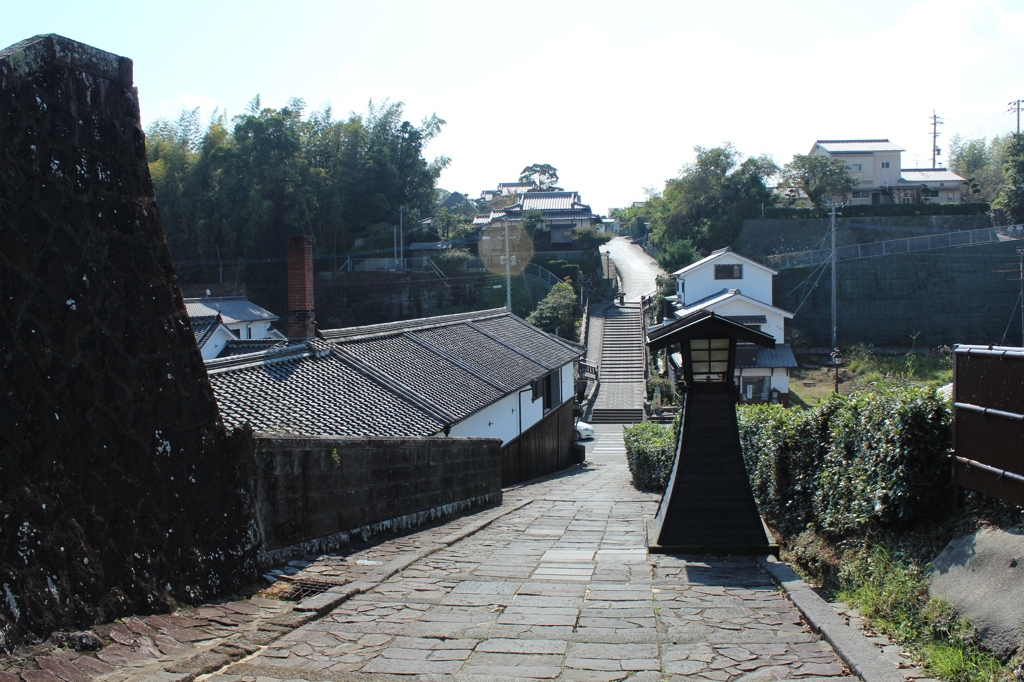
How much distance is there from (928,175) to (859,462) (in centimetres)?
6393

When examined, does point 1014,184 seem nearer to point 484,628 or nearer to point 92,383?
point 484,628

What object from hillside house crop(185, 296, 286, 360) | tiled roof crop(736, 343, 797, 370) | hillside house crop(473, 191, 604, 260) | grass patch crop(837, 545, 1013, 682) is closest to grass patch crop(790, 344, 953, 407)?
tiled roof crop(736, 343, 797, 370)

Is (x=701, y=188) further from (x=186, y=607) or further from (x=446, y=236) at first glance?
(x=186, y=607)

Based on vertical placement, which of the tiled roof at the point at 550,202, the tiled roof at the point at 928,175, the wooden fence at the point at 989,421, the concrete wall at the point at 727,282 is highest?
the tiled roof at the point at 928,175

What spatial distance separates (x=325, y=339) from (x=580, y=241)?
3792 cm

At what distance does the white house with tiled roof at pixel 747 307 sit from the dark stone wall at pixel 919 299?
16.1 feet

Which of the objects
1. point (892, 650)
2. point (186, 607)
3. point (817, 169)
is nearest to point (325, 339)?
point (186, 607)

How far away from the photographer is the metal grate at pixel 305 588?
541 cm

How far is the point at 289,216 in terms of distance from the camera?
50438 mm

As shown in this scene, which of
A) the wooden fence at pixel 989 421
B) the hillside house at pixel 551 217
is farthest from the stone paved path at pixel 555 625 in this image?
the hillside house at pixel 551 217

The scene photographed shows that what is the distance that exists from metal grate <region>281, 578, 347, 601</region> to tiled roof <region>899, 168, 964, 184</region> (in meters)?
63.9

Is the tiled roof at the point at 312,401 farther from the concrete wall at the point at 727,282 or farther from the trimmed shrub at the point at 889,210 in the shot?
the trimmed shrub at the point at 889,210

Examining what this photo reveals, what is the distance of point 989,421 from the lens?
459 centimetres

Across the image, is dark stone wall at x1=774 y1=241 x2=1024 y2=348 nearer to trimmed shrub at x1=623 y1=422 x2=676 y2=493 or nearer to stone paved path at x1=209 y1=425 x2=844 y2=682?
trimmed shrub at x1=623 y1=422 x2=676 y2=493
